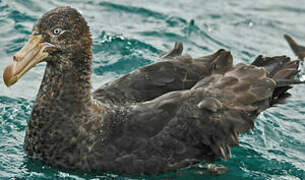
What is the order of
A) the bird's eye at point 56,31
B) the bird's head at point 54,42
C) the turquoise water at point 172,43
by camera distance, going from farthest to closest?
1. the turquoise water at point 172,43
2. the bird's eye at point 56,31
3. the bird's head at point 54,42

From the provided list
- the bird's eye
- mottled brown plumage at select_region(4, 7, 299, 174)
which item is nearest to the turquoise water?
mottled brown plumage at select_region(4, 7, 299, 174)

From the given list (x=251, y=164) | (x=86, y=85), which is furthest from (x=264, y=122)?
(x=86, y=85)

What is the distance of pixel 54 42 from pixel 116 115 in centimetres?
93

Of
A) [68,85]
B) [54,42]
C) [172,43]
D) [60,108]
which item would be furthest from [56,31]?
[172,43]

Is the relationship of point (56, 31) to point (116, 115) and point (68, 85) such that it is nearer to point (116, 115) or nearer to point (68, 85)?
point (68, 85)

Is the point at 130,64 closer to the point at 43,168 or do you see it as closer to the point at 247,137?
the point at 247,137

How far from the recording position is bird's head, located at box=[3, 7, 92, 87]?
5172 millimetres

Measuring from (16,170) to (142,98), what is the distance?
146cm

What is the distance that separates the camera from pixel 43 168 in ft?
18.2

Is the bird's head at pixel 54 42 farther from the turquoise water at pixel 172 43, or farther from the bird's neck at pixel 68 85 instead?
the turquoise water at pixel 172 43

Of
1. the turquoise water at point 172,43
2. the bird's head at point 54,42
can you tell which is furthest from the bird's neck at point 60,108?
the turquoise water at point 172,43

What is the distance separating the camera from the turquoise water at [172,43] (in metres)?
6.19

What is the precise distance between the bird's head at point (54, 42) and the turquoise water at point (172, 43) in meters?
1.05

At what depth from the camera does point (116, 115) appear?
5.61 metres
